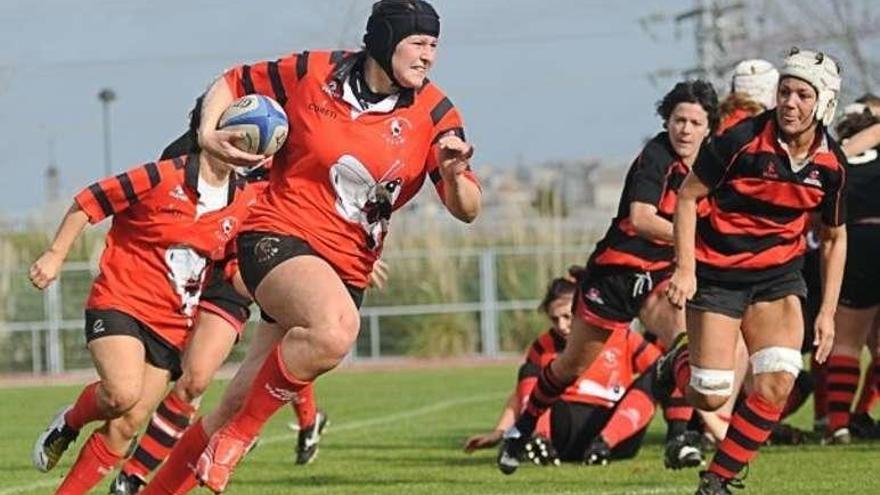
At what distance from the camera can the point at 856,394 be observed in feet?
46.1

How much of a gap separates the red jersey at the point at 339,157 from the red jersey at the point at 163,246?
4.91ft

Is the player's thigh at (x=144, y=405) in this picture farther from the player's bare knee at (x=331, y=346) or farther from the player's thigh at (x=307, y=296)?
the player's bare knee at (x=331, y=346)

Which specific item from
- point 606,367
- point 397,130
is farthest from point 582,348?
point 397,130

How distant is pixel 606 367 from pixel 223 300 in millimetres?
3101

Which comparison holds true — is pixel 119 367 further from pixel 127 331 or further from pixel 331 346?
pixel 331 346

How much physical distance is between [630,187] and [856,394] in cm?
354

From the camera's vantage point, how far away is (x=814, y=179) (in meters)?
9.30

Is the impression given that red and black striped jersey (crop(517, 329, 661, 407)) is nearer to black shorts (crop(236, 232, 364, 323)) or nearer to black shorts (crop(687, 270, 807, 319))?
black shorts (crop(687, 270, 807, 319))

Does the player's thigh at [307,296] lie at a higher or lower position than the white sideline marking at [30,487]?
higher

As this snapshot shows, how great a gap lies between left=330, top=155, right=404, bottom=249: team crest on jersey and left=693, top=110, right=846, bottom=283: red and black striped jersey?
1.49m

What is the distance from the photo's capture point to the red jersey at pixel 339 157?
8328 mm

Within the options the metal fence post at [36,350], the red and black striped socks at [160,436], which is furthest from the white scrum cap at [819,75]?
the metal fence post at [36,350]

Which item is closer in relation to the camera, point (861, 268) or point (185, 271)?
point (185, 271)

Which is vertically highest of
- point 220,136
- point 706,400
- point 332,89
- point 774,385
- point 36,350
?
point 332,89
